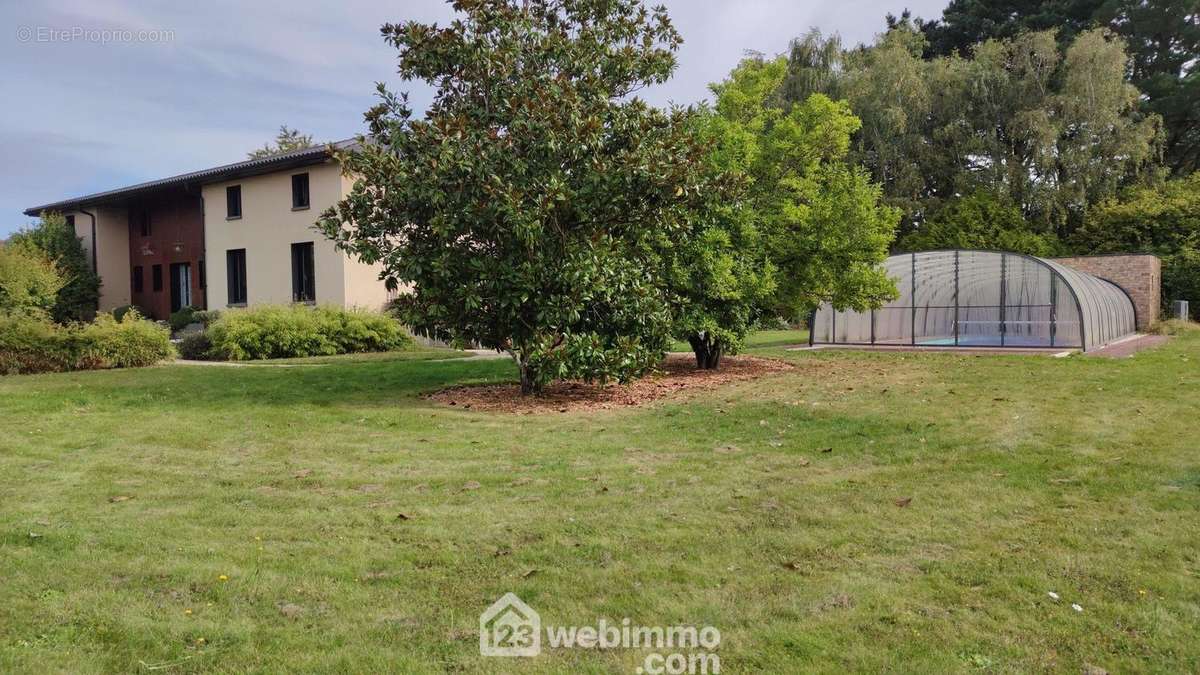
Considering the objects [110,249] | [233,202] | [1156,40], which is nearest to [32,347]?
[233,202]

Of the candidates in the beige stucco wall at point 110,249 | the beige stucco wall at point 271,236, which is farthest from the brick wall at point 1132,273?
the beige stucco wall at point 110,249

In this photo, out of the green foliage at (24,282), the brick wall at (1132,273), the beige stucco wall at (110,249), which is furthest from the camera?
the beige stucco wall at (110,249)

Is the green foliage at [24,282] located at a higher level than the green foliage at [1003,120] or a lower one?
lower

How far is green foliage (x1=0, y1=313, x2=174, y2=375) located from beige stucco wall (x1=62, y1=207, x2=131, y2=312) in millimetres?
16651

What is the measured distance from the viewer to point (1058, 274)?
19750 mm

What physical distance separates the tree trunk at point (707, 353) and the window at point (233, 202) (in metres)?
19.5

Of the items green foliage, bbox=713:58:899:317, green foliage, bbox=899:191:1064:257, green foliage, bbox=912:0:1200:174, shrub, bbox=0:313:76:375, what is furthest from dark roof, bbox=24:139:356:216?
green foliage, bbox=912:0:1200:174

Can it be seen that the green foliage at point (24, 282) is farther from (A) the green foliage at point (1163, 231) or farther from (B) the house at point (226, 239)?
(A) the green foliage at point (1163, 231)

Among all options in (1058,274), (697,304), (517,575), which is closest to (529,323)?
(697,304)

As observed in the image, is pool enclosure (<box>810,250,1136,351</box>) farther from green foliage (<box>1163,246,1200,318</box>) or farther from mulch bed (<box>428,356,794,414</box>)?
green foliage (<box>1163,246,1200,318</box>)

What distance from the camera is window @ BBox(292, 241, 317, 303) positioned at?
2575cm

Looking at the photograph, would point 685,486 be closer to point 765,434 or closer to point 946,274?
point 765,434

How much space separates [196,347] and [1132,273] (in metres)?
31.6

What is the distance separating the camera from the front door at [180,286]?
2984cm
